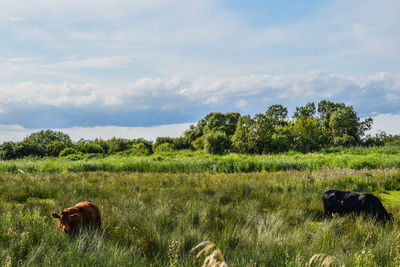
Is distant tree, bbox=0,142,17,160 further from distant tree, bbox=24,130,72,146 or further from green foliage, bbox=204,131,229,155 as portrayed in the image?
green foliage, bbox=204,131,229,155

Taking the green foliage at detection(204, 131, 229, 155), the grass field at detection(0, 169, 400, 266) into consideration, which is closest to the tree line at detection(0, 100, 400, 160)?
the green foliage at detection(204, 131, 229, 155)

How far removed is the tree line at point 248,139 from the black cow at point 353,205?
1764cm

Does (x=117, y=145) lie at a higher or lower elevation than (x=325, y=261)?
higher

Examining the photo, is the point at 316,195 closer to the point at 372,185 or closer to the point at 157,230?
the point at 372,185

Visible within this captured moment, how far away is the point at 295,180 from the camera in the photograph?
376 inches

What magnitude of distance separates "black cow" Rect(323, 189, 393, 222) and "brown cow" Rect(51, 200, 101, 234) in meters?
4.50

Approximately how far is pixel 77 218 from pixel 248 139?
21.5 metres

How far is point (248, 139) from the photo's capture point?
2467 centimetres

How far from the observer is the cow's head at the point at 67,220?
390cm

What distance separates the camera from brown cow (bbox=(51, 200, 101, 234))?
3.93 m

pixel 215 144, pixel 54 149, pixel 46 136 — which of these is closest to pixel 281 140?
pixel 215 144

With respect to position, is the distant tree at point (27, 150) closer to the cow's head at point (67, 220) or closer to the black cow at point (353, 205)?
the cow's head at point (67, 220)

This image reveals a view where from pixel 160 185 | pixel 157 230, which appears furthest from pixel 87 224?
pixel 160 185

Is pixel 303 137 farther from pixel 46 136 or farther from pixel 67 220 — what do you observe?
pixel 46 136
